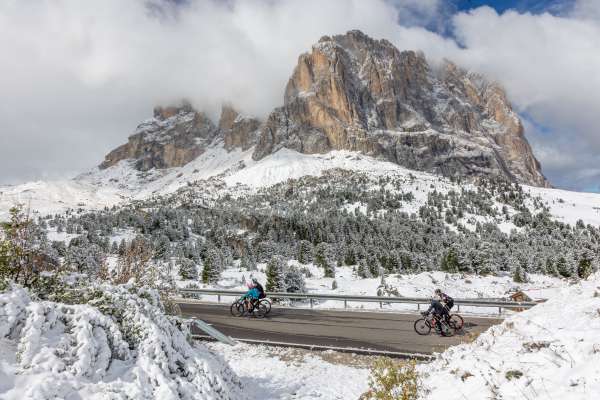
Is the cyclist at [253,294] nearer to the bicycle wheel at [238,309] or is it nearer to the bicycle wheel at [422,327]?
the bicycle wheel at [238,309]

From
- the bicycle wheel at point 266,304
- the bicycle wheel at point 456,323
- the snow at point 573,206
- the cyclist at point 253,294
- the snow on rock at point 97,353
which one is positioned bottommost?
the bicycle wheel at point 456,323

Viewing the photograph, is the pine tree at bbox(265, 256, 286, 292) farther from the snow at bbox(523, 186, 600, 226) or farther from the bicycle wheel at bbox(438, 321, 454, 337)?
the snow at bbox(523, 186, 600, 226)

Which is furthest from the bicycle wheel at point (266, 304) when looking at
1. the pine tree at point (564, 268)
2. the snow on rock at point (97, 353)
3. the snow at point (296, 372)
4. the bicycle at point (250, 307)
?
the pine tree at point (564, 268)

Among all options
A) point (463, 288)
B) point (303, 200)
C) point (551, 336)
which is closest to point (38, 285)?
point (551, 336)

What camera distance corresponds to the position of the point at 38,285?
24.7ft

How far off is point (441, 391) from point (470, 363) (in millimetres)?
868

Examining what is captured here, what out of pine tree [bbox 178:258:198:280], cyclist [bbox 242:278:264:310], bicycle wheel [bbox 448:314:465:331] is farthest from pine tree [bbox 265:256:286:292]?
bicycle wheel [bbox 448:314:465:331]

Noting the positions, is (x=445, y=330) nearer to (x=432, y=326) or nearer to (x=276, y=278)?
(x=432, y=326)

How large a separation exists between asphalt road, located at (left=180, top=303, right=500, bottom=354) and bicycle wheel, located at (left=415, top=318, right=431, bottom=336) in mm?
238

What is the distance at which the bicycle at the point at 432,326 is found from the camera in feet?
48.1

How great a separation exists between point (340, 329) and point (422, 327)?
11.0 ft

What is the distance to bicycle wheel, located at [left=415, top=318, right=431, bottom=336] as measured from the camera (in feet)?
49.0

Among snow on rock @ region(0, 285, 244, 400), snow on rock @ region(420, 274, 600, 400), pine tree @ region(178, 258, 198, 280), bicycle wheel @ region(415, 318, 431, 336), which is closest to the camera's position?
snow on rock @ region(420, 274, 600, 400)

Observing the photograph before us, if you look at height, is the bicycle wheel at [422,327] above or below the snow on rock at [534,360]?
below
